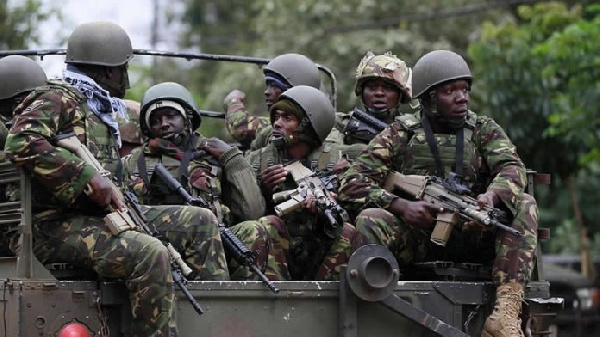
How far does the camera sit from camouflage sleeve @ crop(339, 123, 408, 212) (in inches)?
330

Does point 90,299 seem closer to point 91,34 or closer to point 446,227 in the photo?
point 91,34

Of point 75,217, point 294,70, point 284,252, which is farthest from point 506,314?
point 294,70

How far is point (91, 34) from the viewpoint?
7.86 metres

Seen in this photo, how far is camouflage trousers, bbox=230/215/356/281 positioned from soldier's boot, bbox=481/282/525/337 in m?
0.88

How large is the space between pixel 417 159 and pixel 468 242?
569mm

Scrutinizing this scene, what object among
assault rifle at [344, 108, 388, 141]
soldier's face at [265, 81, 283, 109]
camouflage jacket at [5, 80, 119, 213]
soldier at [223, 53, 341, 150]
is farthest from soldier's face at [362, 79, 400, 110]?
camouflage jacket at [5, 80, 119, 213]

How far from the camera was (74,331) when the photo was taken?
22.9ft

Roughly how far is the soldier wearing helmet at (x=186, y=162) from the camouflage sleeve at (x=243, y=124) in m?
1.34

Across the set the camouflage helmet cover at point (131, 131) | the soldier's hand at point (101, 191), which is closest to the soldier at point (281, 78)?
the camouflage helmet cover at point (131, 131)

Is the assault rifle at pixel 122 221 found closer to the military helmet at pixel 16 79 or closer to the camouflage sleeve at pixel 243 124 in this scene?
the military helmet at pixel 16 79

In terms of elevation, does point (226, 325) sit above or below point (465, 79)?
below

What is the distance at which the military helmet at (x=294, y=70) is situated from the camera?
9766 millimetres

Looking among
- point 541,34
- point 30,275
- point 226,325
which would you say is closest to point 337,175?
point 226,325

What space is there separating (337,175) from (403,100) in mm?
1376
